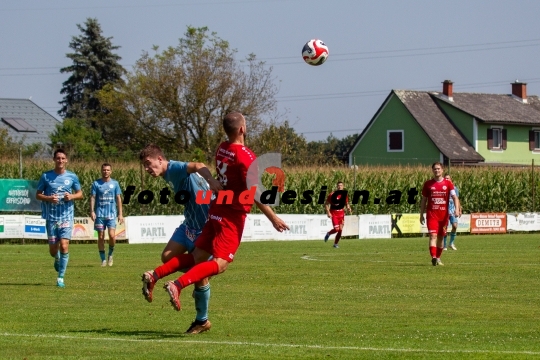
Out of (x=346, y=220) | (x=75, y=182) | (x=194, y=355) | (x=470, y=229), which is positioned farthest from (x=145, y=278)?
(x=470, y=229)

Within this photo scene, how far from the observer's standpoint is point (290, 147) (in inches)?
2426

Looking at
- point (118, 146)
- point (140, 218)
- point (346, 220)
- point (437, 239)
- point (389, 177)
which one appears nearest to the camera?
point (437, 239)

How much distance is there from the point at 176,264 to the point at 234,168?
127 centimetres

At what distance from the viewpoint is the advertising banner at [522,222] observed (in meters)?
45.4

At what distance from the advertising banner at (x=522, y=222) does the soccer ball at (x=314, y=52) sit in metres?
24.9

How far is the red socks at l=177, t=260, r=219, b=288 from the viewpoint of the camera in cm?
979

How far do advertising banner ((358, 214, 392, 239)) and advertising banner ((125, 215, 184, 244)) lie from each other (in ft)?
29.4

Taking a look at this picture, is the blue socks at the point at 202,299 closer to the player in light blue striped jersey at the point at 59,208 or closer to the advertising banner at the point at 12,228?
the player in light blue striped jersey at the point at 59,208

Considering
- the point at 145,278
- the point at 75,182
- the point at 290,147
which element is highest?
the point at 290,147

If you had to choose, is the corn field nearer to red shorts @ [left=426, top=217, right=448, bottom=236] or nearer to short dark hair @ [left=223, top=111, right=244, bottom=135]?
red shorts @ [left=426, top=217, right=448, bottom=236]

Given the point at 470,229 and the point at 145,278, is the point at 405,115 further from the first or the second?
the point at 145,278

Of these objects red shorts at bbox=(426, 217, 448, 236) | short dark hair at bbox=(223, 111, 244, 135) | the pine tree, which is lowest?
red shorts at bbox=(426, 217, 448, 236)

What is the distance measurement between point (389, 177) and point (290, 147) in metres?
14.7

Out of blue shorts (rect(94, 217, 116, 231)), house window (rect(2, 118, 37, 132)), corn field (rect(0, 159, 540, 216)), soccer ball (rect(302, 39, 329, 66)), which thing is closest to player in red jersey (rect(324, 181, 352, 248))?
corn field (rect(0, 159, 540, 216))
